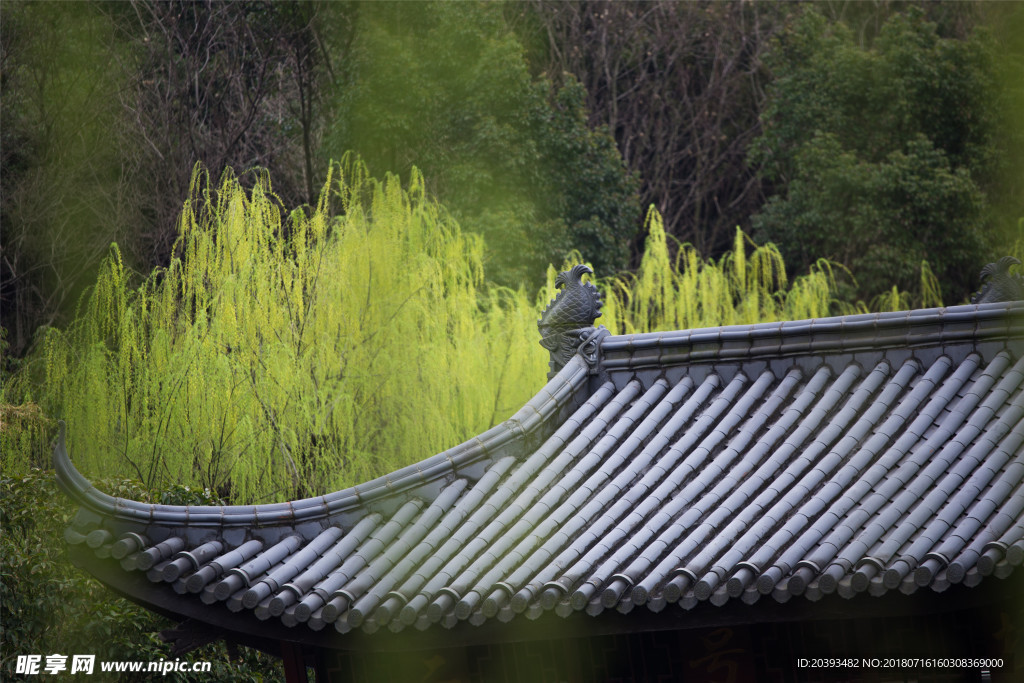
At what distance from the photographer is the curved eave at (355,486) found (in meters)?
4.34

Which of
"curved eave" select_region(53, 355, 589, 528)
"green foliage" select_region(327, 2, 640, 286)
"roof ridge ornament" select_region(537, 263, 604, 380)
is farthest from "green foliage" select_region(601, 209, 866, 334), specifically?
"curved eave" select_region(53, 355, 589, 528)

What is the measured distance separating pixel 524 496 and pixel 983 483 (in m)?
1.96

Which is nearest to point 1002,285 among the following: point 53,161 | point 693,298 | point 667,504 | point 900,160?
point 667,504

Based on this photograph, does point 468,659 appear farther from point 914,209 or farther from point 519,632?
point 914,209

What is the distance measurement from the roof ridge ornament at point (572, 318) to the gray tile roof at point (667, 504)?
112 mm

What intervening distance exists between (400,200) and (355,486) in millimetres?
7244

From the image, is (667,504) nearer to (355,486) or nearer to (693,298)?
(355,486)

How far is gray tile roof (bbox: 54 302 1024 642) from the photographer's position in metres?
4.22

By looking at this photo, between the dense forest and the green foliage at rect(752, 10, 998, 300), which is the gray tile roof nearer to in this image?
the dense forest

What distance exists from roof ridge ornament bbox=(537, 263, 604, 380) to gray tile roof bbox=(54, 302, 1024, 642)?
0.37ft

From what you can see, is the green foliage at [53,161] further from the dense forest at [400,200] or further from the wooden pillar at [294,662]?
the wooden pillar at [294,662]

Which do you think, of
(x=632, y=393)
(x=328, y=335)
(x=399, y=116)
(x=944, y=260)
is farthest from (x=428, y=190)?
(x=632, y=393)

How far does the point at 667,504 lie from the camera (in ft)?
15.9

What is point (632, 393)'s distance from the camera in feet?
18.5
